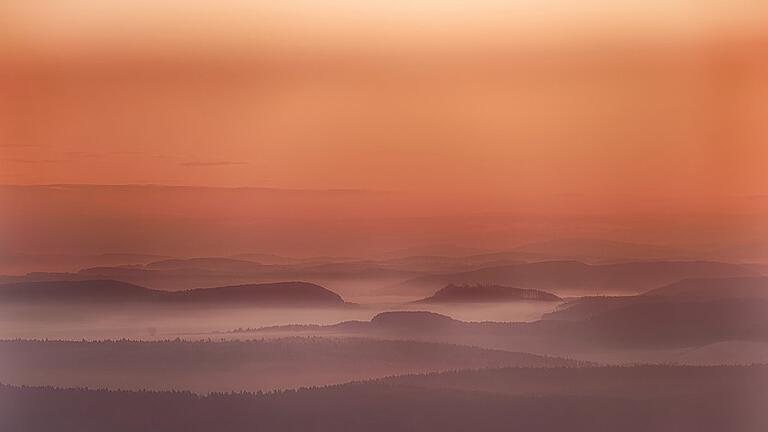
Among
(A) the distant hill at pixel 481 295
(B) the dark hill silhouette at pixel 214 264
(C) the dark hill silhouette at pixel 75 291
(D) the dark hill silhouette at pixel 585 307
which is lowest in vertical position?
(D) the dark hill silhouette at pixel 585 307

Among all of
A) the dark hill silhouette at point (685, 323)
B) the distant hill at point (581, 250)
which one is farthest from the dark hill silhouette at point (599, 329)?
the distant hill at point (581, 250)

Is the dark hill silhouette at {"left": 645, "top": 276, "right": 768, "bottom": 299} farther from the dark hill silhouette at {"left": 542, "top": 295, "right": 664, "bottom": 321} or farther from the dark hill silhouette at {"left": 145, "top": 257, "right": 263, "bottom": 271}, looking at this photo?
the dark hill silhouette at {"left": 145, "top": 257, "right": 263, "bottom": 271}

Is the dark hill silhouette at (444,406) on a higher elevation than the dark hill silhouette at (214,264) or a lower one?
lower

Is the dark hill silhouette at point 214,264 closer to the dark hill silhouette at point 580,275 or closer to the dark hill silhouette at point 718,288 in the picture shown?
the dark hill silhouette at point 580,275

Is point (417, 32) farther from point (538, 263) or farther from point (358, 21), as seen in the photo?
point (538, 263)

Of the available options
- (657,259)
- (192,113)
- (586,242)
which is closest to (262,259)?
(192,113)

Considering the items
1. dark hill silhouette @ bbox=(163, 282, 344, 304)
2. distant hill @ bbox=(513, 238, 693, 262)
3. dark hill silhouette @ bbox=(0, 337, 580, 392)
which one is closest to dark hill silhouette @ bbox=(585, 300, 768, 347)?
distant hill @ bbox=(513, 238, 693, 262)

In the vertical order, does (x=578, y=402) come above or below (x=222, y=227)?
below
